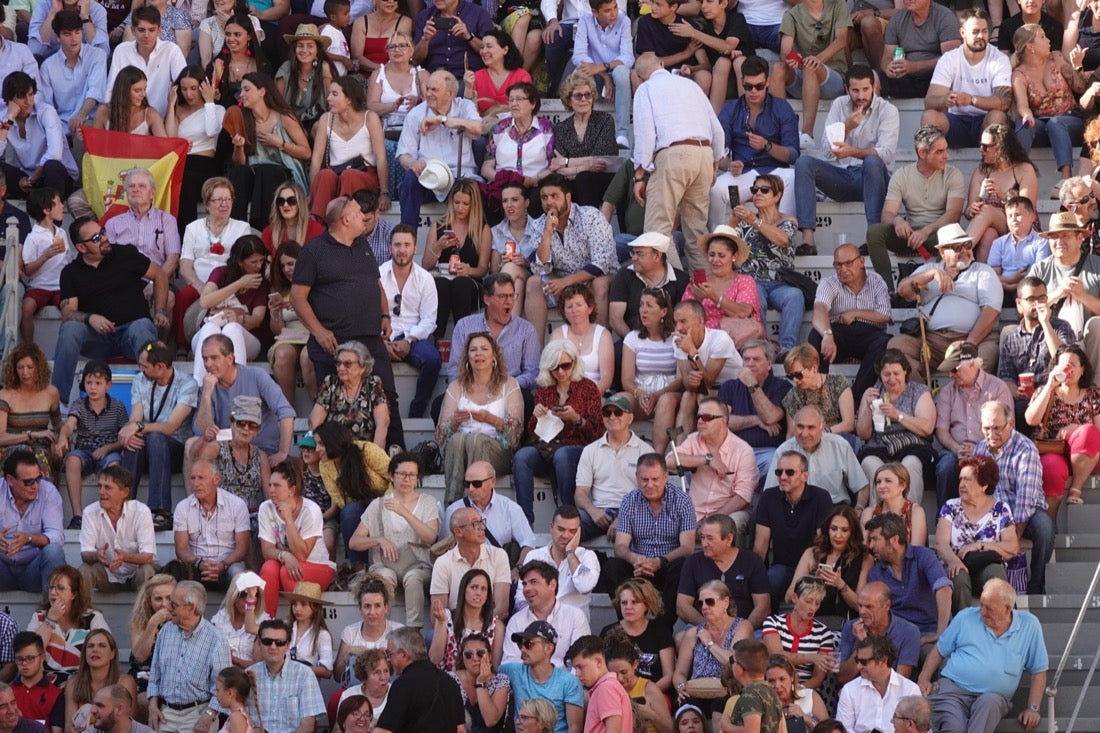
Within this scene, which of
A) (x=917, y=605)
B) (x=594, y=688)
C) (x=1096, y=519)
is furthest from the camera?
(x=1096, y=519)

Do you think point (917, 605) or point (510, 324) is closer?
point (917, 605)

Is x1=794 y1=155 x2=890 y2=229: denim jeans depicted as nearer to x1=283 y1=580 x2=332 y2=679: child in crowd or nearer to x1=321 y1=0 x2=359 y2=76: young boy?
x1=321 y1=0 x2=359 y2=76: young boy

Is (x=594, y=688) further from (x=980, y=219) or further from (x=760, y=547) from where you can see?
(x=980, y=219)

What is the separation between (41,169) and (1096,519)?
7.14 m

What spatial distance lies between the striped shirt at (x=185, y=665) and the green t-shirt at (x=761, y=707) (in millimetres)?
2956

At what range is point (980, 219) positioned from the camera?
13.3 metres

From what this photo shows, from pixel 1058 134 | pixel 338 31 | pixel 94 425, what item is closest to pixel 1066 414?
pixel 1058 134

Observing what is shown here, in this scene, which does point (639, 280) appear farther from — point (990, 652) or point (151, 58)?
point (151, 58)

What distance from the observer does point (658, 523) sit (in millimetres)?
11297

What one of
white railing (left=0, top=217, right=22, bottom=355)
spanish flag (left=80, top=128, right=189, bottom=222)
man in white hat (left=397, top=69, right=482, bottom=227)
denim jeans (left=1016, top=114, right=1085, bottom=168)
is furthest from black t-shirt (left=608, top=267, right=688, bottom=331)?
white railing (left=0, top=217, right=22, bottom=355)

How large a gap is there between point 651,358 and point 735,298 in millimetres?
708

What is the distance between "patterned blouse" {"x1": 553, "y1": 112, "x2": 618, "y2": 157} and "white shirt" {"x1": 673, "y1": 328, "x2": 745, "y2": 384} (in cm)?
220

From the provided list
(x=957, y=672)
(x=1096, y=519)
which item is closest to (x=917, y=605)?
(x=957, y=672)

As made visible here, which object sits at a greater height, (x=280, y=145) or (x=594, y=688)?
(x=280, y=145)
